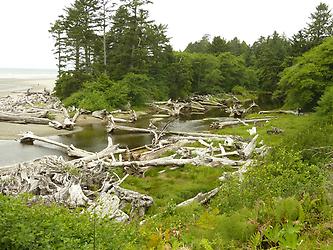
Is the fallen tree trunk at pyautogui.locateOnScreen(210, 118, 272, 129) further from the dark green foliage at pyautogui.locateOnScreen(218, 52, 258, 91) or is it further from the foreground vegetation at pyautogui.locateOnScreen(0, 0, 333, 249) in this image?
the dark green foliage at pyautogui.locateOnScreen(218, 52, 258, 91)

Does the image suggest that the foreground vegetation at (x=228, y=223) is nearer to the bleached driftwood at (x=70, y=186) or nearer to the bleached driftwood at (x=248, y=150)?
the bleached driftwood at (x=70, y=186)

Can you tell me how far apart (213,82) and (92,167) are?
42410 mm

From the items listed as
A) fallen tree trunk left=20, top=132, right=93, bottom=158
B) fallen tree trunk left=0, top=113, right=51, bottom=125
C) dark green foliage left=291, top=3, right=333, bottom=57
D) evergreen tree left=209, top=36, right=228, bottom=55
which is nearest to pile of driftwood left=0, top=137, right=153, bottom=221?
fallen tree trunk left=20, top=132, right=93, bottom=158

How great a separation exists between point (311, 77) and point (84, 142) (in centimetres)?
1984

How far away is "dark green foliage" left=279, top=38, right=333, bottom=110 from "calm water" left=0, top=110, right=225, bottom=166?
343 inches

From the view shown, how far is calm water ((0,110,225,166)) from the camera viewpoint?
19.9 m

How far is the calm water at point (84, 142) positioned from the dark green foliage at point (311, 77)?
8.71 metres

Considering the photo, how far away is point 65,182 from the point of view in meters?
12.7

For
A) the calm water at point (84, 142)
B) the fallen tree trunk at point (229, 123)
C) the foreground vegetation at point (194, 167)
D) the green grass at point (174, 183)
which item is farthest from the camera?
the fallen tree trunk at point (229, 123)

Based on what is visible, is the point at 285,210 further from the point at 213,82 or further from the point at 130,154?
the point at 213,82

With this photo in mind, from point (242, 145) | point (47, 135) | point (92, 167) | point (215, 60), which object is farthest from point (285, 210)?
point (215, 60)

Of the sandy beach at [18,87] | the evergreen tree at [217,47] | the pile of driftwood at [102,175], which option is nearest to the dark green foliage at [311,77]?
the pile of driftwood at [102,175]

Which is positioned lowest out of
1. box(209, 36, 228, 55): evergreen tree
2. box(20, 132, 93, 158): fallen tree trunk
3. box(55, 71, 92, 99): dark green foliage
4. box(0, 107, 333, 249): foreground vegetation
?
box(20, 132, 93, 158): fallen tree trunk

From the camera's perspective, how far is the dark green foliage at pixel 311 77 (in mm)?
29906
